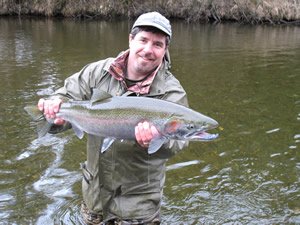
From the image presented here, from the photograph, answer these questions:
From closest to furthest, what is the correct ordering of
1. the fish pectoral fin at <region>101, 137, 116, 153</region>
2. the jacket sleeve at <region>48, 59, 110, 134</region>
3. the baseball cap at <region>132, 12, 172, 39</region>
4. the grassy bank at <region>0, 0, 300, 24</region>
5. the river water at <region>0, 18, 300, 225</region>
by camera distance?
the fish pectoral fin at <region>101, 137, 116, 153</region>, the baseball cap at <region>132, 12, 172, 39</region>, the jacket sleeve at <region>48, 59, 110, 134</region>, the river water at <region>0, 18, 300, 225</region>, the grassy bank at <region>0, 0, 300, 24</region>

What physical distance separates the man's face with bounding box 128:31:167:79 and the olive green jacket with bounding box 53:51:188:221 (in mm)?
142

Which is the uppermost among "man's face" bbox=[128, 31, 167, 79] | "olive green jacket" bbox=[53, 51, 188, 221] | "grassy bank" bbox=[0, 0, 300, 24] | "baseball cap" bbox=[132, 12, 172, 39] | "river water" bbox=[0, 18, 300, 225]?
"grassy bank" bbox=[0, 0, 300, 24]

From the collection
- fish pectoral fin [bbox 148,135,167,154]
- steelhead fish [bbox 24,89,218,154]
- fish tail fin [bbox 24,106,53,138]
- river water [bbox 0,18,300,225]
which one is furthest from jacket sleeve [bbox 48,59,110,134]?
river water [bbox 0,18,300,225]

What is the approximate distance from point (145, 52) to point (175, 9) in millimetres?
42942

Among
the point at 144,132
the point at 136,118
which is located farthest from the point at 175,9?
the point at 144,132

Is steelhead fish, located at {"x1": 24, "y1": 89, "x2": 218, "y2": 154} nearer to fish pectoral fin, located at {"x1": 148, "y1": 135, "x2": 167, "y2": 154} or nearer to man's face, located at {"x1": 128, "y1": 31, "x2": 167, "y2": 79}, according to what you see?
fish pectoral fin, located at {"x1": 148, "y1": 135, "x2": 167, "y2": 154}

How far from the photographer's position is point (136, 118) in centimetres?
300

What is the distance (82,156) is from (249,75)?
932 centimetres

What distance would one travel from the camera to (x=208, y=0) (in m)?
40.2

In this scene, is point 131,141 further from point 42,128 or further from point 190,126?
point 42,128

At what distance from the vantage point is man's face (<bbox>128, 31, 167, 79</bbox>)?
3205 mm

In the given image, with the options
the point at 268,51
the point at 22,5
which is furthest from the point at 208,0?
the point at 22,5

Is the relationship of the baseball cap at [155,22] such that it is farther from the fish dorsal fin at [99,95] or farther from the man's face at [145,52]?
the fish dorsal fin at [99,95]

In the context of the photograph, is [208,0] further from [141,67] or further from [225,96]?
[141,67]
